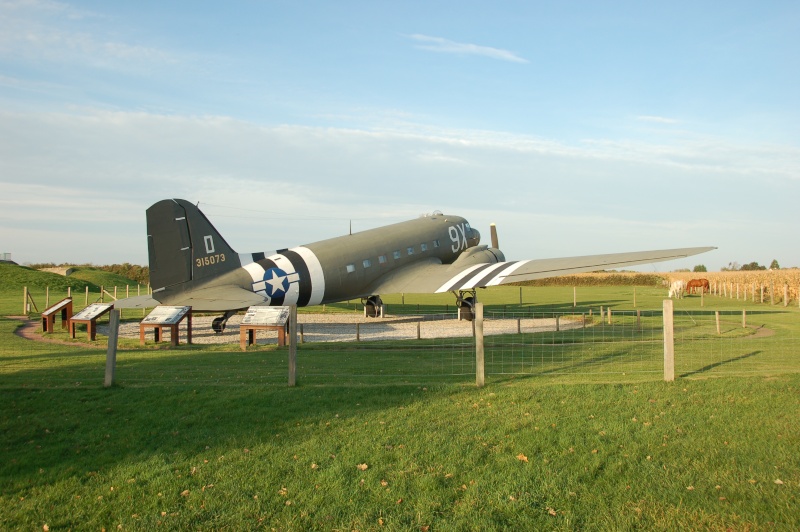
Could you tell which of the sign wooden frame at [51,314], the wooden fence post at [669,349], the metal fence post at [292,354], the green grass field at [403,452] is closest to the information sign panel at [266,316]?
the green grass field at [403,452]

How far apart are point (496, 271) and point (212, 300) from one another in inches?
500

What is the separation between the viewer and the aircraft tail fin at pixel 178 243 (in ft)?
77.2

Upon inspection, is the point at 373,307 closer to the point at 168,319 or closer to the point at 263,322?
the point at 263,322

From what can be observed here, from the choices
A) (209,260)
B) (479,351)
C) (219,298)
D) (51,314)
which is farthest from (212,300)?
(479,351)

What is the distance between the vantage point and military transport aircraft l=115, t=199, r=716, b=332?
23.7 meters

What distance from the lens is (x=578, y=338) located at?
21734 mm

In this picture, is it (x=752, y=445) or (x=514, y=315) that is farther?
(x=514, y=315)

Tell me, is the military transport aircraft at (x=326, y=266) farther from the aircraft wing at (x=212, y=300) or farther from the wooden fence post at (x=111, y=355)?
the wooden fence post at (x=111, y=355)

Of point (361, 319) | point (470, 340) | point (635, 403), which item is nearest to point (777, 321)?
point (470, 340)

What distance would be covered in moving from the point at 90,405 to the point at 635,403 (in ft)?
30.3

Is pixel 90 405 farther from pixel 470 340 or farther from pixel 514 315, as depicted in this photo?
pixel 514 315

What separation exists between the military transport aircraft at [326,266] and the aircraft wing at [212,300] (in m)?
0.04

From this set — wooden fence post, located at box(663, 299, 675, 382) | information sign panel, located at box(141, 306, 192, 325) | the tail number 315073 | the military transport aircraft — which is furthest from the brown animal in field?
wooden fence post, located at box(663, 299, 675, 382)

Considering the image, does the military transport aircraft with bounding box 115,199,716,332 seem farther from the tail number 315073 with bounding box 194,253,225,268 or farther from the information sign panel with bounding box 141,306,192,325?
the information sign panel with bounding box 141,306,192,325
